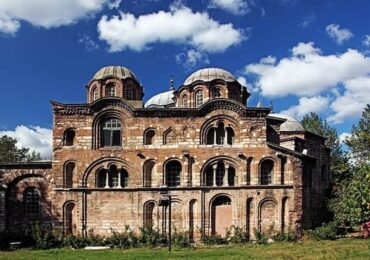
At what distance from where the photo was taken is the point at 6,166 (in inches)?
1187

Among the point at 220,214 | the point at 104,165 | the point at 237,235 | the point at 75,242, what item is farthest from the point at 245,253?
the point at 104,165

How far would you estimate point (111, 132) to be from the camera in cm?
3059

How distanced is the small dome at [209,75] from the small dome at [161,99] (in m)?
8.24

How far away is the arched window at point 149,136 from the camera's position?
30.4m

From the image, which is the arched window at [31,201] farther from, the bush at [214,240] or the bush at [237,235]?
the bush at [237,235]

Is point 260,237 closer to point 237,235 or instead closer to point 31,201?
point 237,235

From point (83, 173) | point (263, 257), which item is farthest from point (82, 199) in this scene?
point (263, 257)

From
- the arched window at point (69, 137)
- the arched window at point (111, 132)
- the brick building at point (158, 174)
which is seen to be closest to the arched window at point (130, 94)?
the brick building at point (158, 174)

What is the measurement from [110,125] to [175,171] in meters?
4.90

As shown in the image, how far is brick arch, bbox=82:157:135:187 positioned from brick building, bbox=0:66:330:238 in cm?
6

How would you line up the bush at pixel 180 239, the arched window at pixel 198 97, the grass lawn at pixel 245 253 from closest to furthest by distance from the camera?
the grass lawn at pixel 245 253, the bush at pixel 180 239, the arched window at pixel 198 97

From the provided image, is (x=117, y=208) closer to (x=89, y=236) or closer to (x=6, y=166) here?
(x=89, y=236)

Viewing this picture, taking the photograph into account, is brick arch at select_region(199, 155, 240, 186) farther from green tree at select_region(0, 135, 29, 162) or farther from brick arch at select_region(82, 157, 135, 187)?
green tree at select_region(0, 135, 29, 162)

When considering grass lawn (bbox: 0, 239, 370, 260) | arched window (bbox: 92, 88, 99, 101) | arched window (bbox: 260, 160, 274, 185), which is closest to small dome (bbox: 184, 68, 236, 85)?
arched window (bbox: 92, 88, 99, 101)
